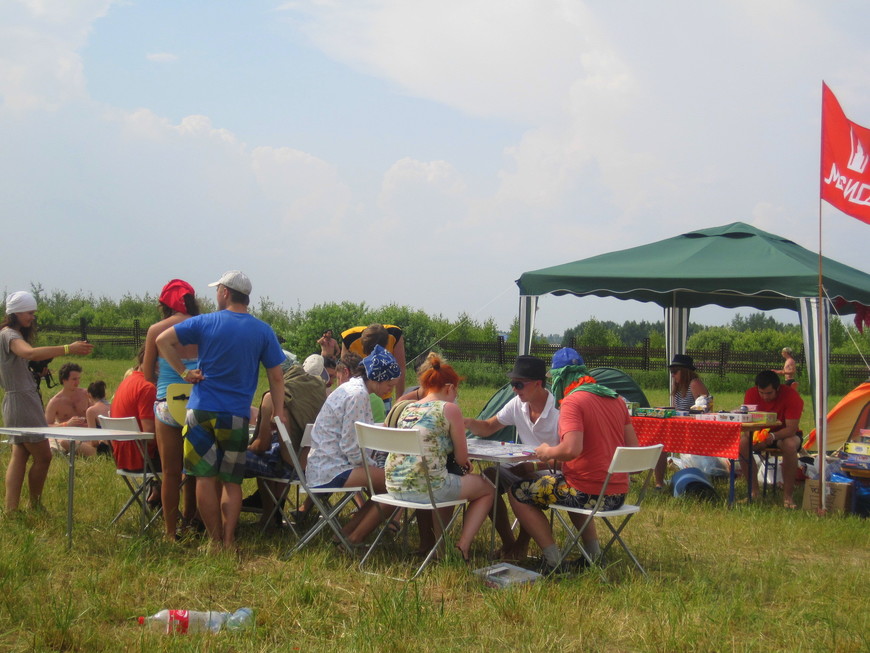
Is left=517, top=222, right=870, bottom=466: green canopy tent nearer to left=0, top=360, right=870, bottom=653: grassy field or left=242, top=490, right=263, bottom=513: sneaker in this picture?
left=0, top=360, right=870, bottom=653: grassy field

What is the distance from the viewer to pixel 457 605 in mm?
3863

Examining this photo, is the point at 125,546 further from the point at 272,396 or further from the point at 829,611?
the point at 829,611

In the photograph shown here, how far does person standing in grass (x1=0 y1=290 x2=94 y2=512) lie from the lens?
507 cm

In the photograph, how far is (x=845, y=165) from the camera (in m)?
6.77

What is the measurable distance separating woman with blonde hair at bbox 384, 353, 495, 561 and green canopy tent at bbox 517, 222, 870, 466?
3350 mm

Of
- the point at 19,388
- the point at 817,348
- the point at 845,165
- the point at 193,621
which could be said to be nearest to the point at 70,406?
the point at 19,388

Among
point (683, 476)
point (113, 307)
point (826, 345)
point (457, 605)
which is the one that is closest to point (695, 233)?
point (826, 345)

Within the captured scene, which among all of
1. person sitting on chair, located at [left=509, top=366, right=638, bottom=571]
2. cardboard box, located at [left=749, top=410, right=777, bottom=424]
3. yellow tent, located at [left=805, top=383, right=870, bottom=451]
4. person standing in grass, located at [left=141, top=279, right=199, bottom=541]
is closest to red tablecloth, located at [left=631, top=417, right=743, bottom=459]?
cardboard box, located at [left=749, top=410, right=777, bottom=424]

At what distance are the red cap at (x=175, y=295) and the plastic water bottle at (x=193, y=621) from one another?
1855mm

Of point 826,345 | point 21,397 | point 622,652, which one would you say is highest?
point 826,345

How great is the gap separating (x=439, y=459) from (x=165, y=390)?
1.60 meters

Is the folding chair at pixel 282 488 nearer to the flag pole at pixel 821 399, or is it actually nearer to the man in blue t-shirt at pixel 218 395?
the man in blue t-shirt at pixel 218 395

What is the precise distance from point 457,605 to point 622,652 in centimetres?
79

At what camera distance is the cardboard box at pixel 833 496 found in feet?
21.3
